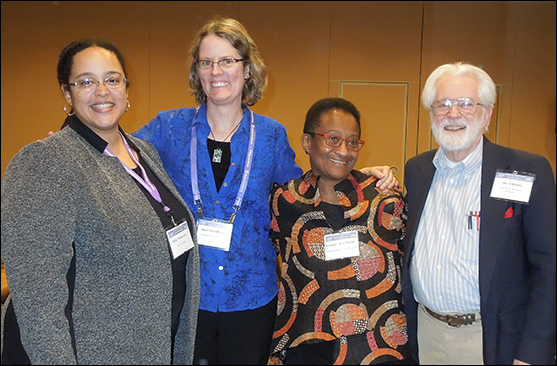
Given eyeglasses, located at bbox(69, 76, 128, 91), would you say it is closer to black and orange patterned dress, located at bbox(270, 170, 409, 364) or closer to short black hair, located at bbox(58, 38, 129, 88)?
short black hair, located at bbox(58, 38, 129, 88)

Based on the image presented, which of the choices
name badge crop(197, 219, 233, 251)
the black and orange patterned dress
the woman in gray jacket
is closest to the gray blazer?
the woman in gray jacket

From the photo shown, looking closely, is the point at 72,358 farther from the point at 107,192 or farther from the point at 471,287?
the point at 471,287

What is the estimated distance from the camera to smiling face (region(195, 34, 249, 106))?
1.92 meters

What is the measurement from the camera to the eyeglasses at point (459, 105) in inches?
65.6

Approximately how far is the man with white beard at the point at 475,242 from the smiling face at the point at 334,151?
12.6 inches

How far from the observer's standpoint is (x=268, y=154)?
6.59ft

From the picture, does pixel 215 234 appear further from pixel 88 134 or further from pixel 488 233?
pixel 488 233

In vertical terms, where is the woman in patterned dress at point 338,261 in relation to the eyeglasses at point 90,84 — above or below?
below

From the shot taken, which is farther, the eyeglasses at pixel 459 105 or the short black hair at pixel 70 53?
the eyeglasses at pixel 459 105

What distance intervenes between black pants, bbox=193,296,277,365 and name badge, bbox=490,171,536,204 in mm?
1172

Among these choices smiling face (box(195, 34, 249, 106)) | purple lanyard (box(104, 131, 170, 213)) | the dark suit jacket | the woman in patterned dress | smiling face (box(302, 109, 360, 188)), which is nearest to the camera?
the dark suit jacket

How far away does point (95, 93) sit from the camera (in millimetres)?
1499

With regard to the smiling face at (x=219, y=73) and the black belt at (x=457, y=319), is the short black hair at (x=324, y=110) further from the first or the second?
the black belt at (x=457, y=319)

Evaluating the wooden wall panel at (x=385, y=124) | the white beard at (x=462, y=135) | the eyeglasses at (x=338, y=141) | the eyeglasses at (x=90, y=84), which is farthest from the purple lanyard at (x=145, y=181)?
the wooden wall panel at (x=385, y=124)
